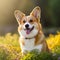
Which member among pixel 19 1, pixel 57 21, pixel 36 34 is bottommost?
pixel 36 34

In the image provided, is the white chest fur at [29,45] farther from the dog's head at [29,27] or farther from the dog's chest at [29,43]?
the dog's head at [29,27]

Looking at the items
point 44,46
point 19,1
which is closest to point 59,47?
point 44,46

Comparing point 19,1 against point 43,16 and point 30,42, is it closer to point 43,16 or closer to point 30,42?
point 43,16

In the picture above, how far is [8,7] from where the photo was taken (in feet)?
90.5

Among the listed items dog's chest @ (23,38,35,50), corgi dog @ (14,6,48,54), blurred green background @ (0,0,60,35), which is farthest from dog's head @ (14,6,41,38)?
blurred green background @ (0,0,60,35)

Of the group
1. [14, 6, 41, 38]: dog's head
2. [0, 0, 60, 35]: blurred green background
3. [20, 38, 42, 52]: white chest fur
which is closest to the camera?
[14, 6, 41, 38]: dog's head

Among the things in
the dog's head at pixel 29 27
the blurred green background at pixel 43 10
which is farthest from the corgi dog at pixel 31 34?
the blurred green background at pixel 43 10

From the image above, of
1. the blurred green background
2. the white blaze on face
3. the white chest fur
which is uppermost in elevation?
the blurred green background

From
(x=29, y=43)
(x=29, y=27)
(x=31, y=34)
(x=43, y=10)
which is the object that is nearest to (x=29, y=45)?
(x=29, y=43)

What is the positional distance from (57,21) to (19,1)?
114 inches

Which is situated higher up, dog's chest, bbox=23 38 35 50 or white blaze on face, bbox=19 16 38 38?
white blaze on face, bbox=19 16 38 38

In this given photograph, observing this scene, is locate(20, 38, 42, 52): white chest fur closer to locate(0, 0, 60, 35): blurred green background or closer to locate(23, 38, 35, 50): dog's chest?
locate(23, 38, 35, 50): dog's chest

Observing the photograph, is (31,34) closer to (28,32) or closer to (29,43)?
(28,32)

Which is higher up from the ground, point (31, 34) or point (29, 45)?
point (31, 34)
